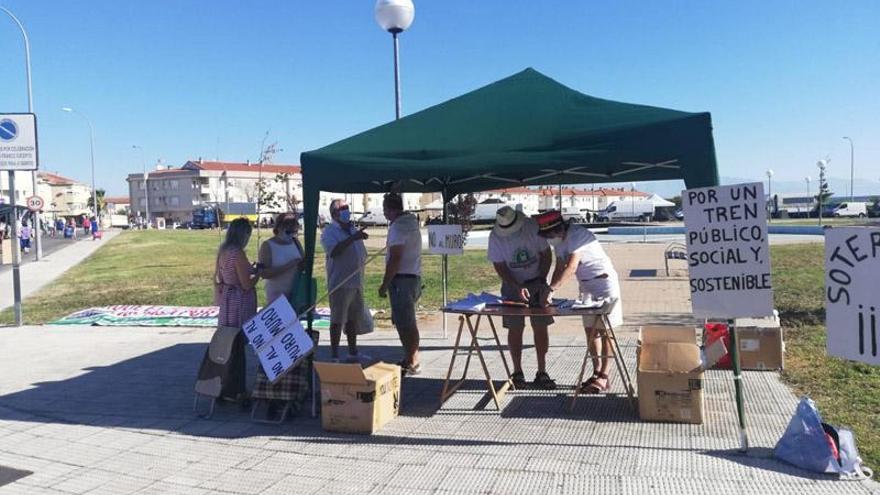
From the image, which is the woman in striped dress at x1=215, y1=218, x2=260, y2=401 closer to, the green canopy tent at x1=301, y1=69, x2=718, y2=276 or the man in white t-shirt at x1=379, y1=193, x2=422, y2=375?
the green canopy tent at x1=301, y1=69, x2=718, y2=276

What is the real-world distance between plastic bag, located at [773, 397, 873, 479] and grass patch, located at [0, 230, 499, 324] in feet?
24.9

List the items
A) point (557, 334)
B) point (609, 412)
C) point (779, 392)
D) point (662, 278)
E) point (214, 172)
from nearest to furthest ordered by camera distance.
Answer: point (609, 412) → point (779, 392) → point (557, 334) → point (662, 278) → point (214, 172)

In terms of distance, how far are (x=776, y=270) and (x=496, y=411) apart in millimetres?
13311

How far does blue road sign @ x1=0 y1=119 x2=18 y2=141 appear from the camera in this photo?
11.2m

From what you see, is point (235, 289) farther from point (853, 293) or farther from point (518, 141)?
point (853, 293)

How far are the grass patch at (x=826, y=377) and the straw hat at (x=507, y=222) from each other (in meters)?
2.79

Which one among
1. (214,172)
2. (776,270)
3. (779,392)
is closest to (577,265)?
(779,392)

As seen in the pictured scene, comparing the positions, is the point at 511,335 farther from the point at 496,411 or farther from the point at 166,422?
the point at 166,422

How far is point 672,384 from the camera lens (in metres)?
5.30

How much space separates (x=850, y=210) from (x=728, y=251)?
73.6 metres

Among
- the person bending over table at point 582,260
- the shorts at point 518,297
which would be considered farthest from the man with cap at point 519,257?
the person bending over table at point 582,260

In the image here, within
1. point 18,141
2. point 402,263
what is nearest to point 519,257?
point 402,263

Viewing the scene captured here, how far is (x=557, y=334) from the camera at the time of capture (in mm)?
9336

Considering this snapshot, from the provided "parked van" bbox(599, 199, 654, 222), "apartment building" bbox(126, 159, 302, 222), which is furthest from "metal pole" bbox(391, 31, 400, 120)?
"apartment building" bbox(126, 159, 302, 222)
